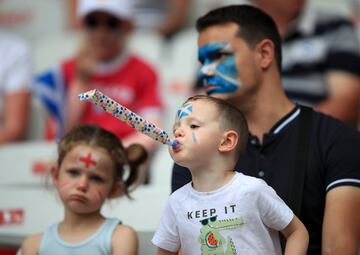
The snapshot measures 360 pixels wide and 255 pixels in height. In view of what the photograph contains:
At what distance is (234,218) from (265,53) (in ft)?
2.79

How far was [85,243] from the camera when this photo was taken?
8.20 feet

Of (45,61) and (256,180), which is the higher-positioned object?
(45,61)

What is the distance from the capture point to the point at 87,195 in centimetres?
250

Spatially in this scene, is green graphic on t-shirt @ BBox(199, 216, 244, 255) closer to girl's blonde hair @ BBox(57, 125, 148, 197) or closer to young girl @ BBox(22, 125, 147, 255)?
young girl @ BBox(22, 125, 147, 255)

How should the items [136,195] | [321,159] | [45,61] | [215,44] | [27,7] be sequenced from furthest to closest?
1. [27,7]
2. [45,61]
3. [136,195]
4. [215,44]
5. [321,159]

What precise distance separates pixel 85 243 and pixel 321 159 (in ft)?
2.60

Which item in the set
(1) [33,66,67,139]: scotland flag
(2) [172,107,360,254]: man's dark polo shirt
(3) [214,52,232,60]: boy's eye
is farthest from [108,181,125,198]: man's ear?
(1) [33,66,67,139]: scotland flag

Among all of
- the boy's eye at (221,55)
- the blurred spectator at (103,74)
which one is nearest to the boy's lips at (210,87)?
the boy's eye at (221,55)

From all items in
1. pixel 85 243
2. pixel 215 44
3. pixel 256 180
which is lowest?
pixel 85 243

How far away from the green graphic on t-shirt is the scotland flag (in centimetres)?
213

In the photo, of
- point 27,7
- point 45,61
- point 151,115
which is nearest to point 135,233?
point 151,115

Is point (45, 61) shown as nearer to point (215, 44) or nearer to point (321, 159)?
point (215, 44)

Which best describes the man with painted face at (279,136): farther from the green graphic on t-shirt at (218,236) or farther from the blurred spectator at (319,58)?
the blurred spectator at (319,58)

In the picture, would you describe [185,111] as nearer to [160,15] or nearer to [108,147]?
[108,147]
